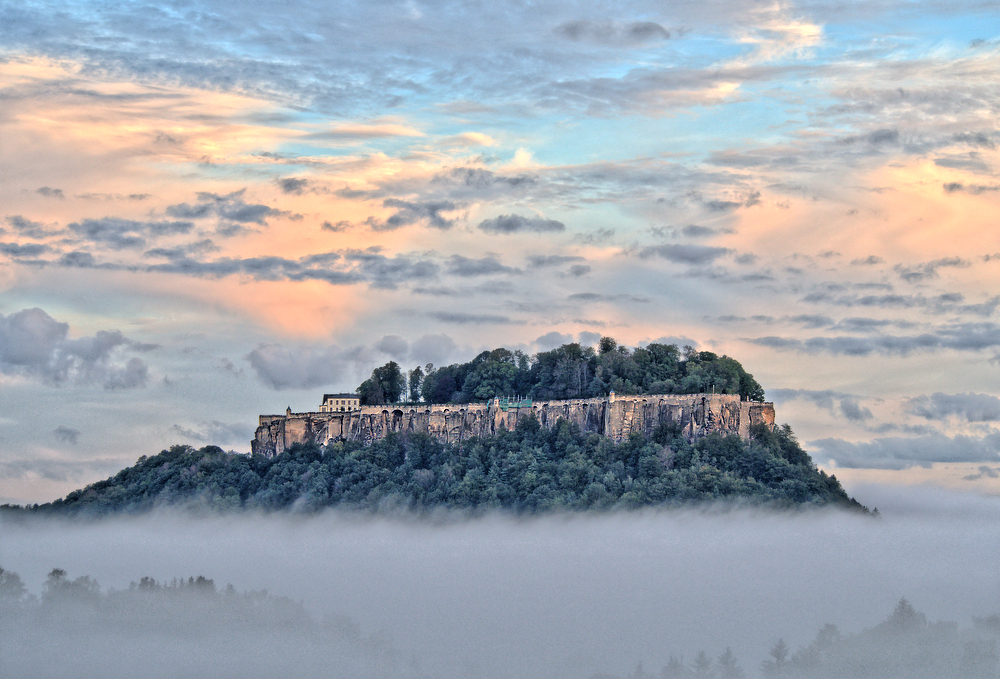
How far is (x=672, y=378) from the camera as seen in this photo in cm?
11319

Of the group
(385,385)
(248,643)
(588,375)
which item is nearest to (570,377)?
(588,375)

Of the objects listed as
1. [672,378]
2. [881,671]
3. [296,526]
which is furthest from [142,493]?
[881,671]

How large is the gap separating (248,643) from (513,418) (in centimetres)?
3563

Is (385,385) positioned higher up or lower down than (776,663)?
higher up

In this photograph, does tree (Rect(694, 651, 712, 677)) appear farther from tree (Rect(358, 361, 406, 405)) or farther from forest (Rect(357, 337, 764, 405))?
tree (Rect(358, 361, 406, 405))

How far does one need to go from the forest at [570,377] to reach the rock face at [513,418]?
7.50 feet

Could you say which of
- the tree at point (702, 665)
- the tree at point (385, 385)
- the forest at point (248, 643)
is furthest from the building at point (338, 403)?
the tree at point (702, 665)

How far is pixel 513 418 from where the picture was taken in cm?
11738

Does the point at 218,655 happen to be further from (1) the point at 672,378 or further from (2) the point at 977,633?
(2) the point at 977,633

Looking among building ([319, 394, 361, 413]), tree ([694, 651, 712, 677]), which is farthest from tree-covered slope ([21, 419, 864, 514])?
tree ([694, 651, 712, 677])

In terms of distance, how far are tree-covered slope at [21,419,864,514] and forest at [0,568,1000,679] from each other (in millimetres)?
10626

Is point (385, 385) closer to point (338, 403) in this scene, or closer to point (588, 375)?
point (338, 403)

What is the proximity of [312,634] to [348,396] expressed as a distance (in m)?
24.3

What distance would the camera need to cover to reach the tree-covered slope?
105 metres
